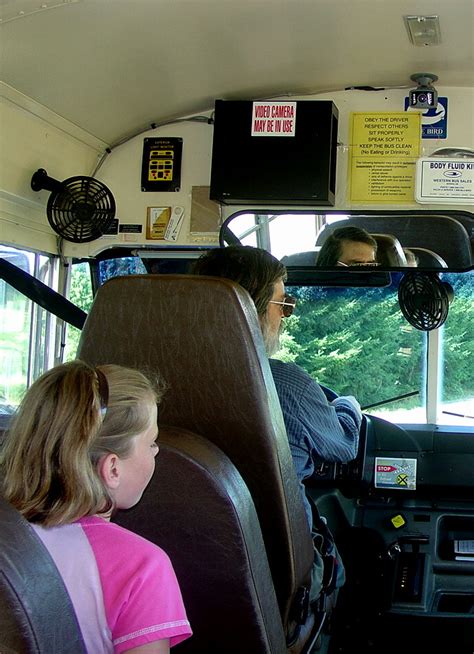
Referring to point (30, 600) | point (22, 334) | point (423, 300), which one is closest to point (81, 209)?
point (22, 334)

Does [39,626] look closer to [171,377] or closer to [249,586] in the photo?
[249,586]

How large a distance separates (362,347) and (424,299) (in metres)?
0.37

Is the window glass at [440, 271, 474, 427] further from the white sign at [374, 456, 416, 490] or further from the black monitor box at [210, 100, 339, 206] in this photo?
the black monitor box at [210, 100, 339, 206]

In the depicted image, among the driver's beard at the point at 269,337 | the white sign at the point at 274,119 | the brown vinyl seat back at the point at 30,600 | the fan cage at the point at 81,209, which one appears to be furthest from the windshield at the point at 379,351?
the brown vinyl seat back at the point at 30,600

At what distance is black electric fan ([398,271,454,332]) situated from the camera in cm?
386

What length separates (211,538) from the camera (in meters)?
1.95

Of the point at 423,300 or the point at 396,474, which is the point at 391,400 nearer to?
the point at 396,474

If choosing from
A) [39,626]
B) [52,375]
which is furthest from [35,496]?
[39,626]

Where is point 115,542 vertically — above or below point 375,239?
below

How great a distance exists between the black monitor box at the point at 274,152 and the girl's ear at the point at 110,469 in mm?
2223

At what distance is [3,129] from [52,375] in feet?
6.89

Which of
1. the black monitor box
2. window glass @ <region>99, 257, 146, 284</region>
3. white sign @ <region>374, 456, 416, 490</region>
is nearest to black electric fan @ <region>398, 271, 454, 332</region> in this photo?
the black monitor box

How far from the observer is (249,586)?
1.97 meters

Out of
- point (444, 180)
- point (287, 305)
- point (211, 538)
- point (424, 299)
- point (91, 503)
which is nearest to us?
point (91, 503)
